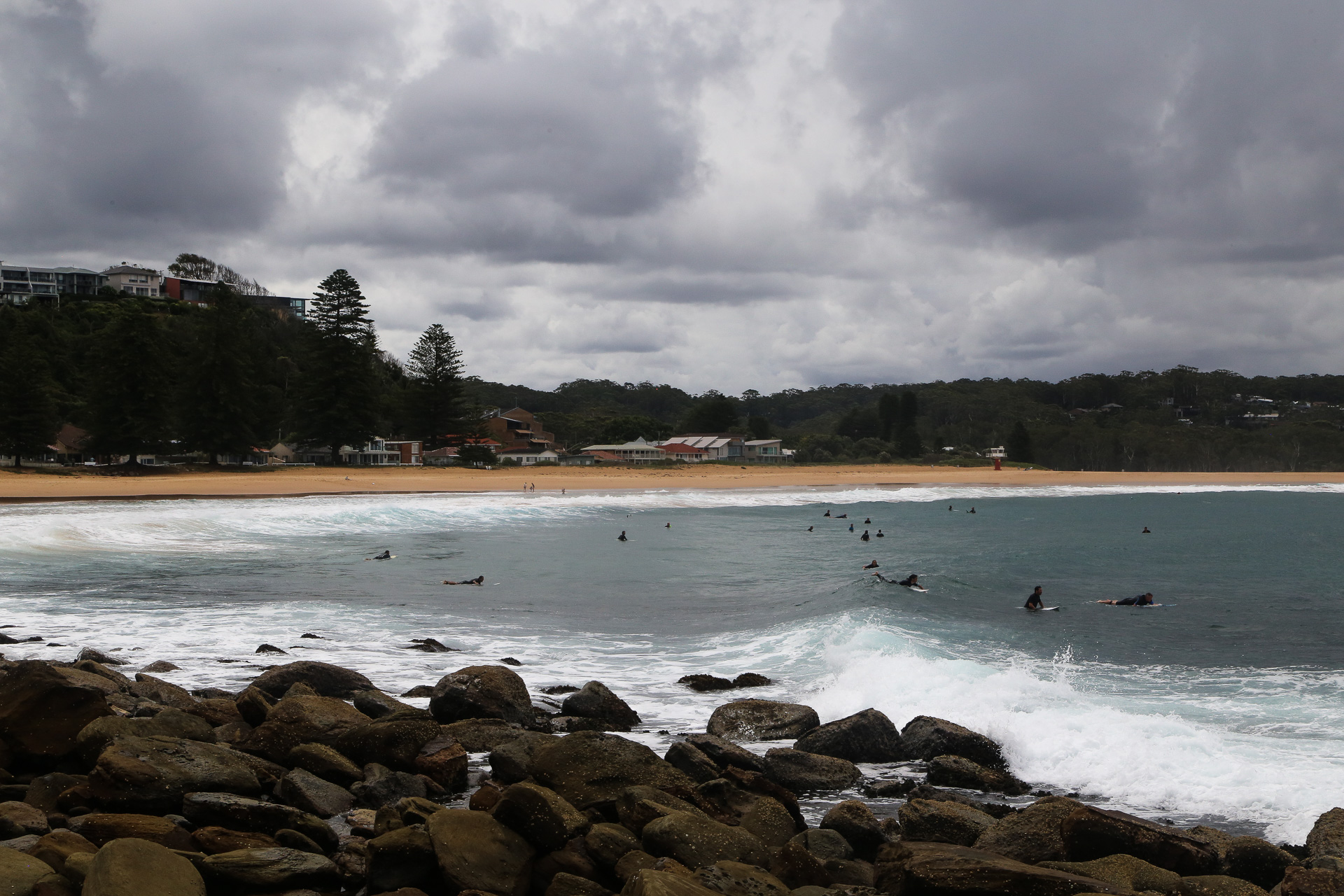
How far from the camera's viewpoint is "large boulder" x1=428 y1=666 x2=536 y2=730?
30.3 ft

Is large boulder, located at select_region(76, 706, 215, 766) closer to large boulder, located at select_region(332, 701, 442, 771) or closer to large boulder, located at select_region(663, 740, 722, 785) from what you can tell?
large boulder, located at select_region(332, 701, 442, 771)

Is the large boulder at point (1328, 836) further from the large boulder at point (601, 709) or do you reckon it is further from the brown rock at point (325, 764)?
the brown rock at point (325, 764)

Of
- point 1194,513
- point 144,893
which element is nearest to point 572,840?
point 144,893

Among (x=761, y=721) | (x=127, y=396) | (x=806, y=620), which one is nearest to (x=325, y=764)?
(x=761, y=721)

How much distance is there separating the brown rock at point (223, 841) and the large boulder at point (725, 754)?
11.2 ft

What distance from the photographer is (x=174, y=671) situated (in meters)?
11.4

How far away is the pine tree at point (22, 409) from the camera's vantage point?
51875 millimetres

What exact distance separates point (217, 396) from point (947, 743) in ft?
197

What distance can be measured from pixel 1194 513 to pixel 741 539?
31.3 metres

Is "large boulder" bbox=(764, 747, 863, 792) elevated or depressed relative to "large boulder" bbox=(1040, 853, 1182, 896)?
depressed

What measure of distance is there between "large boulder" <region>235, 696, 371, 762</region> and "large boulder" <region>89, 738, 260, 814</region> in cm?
90

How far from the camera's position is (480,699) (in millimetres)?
9297

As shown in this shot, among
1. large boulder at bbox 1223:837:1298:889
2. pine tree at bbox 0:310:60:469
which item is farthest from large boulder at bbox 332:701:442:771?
pine tree at bbox 0:310:60:469

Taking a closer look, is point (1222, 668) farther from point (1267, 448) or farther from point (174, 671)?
point (1267, 448)
